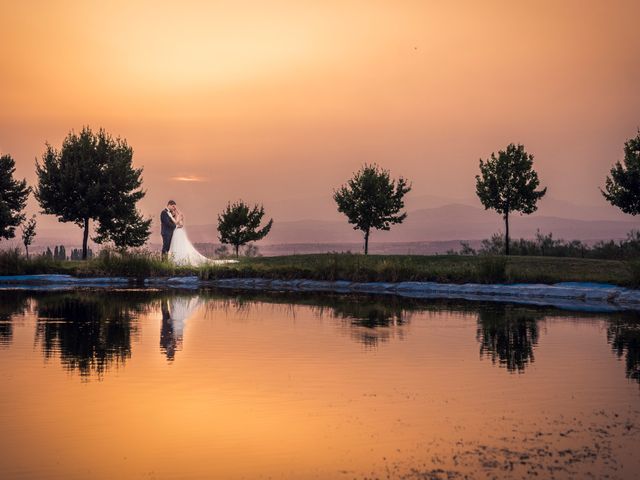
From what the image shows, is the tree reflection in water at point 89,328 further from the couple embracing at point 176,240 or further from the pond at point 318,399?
the couple embracing at point 176,240

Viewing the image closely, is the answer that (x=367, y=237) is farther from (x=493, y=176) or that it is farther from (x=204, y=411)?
(x=204, y=411)

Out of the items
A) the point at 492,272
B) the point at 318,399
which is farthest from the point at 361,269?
the point at 318,399

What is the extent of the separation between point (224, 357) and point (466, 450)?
603cm

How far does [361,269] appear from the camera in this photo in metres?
32.1

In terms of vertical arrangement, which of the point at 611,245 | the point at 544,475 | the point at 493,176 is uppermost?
the point at 493,176

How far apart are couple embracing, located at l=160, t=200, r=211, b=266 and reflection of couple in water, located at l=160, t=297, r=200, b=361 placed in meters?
15.3

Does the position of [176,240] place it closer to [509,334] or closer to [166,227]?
[166,227]

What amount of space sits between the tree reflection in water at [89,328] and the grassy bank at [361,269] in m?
9.29

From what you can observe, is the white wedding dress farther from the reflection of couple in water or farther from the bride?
the reflection of couple in water

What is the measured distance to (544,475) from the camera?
5.93m

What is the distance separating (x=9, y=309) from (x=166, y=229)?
22064mm

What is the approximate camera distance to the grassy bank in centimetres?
2889

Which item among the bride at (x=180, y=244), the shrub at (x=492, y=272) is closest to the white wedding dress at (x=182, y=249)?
the bride at (x=180, y=244)

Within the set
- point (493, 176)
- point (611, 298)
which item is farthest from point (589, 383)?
point (493, 176)
